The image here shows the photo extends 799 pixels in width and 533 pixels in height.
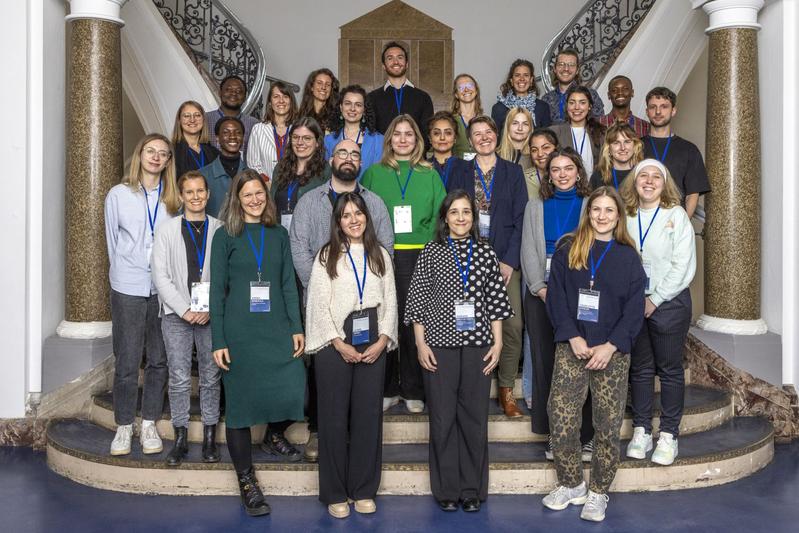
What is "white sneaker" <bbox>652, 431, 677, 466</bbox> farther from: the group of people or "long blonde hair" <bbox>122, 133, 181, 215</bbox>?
"long blonde hair" <bbox>122, 133, 181, 215</bbox>

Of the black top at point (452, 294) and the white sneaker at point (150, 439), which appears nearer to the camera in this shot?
the black top at point (452, 294)

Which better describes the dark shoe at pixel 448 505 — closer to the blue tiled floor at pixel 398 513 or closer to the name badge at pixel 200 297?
the blue tiled floor at pixel 398 513

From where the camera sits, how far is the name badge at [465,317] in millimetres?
3947

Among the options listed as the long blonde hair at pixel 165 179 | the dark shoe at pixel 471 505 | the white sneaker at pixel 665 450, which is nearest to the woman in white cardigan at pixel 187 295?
the long blonde hair at pixel 165 179

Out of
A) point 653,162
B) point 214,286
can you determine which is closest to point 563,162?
point 653,162

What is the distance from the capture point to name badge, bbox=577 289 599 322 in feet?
13.0

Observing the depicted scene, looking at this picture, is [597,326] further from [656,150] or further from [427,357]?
[656,150]

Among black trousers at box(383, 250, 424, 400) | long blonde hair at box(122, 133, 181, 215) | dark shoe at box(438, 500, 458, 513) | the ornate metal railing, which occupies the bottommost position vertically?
dark shoe at box(438, 500, 458, 513)

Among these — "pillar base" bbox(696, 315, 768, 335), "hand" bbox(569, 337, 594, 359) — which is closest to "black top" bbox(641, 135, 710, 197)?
"pillar base" bbox(696, 315, 768, 335)

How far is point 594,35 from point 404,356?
4.81 metres

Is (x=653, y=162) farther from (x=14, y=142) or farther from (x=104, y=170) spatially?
(x=14, y=142)

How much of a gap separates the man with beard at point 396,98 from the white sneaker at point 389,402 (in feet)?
6.70

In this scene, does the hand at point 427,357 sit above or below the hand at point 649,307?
below

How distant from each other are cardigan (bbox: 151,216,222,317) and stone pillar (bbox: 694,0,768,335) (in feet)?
12.1
